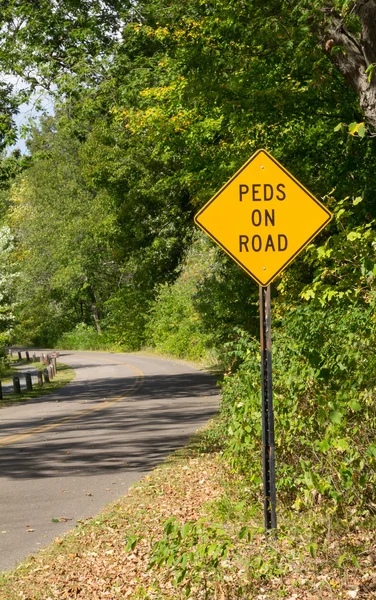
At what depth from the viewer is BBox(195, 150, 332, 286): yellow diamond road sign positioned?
6879mm

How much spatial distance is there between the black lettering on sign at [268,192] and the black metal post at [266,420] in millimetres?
709

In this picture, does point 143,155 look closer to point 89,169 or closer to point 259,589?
point 89,169

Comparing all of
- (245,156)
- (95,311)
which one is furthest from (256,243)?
(95,311)

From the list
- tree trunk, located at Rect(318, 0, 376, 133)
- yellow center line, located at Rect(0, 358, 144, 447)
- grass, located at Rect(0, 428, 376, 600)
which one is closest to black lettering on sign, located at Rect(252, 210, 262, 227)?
grass, located at Rect(0, 428, 376, 600)

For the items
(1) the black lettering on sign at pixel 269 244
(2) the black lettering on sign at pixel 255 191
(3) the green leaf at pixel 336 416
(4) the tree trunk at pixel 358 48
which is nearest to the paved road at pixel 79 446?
(3) the green leaf at pixel 336 416

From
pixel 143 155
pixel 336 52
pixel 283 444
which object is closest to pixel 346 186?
pixel 336 52

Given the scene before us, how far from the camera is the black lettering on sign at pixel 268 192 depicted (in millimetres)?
6883

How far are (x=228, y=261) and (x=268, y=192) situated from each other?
19730mm

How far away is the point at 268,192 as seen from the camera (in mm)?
6891

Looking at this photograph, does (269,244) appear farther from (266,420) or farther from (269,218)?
→ (266,420)

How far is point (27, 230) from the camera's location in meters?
77.6

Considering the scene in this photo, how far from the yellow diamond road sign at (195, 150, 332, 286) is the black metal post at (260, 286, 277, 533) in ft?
0.86

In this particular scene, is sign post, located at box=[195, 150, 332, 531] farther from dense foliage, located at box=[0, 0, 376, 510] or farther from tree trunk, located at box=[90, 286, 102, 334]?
tree trunk, located at box=[90, 286, 102, 334]

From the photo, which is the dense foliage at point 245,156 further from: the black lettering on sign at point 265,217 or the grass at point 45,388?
the grass at point 45,388
